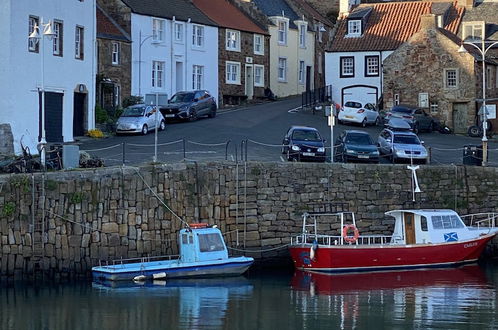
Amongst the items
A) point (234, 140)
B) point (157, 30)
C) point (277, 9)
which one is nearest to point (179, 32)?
point (157, 30)

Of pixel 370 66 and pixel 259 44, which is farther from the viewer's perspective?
pixel 259 44

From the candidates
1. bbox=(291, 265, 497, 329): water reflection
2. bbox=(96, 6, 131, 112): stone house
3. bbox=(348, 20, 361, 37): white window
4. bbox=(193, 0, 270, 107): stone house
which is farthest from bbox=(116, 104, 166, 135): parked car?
bbox=(348, 20, 361, 37): white window

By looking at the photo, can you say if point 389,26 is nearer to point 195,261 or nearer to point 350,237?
point 350,237

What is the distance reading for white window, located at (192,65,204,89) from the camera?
214ft

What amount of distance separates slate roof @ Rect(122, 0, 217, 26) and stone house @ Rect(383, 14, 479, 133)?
12.0 meters

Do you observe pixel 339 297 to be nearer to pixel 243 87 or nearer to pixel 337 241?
pixel 337 241

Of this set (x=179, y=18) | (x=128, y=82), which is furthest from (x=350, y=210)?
(x=179, y=18)

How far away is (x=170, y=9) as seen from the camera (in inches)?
2512

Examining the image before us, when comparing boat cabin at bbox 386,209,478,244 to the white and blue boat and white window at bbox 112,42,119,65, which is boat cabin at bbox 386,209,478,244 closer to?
the white and blue boat

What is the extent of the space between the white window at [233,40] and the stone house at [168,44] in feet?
5.21

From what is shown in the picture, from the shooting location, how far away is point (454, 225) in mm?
37188

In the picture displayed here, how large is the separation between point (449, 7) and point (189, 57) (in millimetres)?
16486

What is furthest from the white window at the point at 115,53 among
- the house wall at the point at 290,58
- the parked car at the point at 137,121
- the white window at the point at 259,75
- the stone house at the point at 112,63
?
the house wall at the point at 290,58

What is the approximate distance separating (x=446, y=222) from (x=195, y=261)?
368 inches
